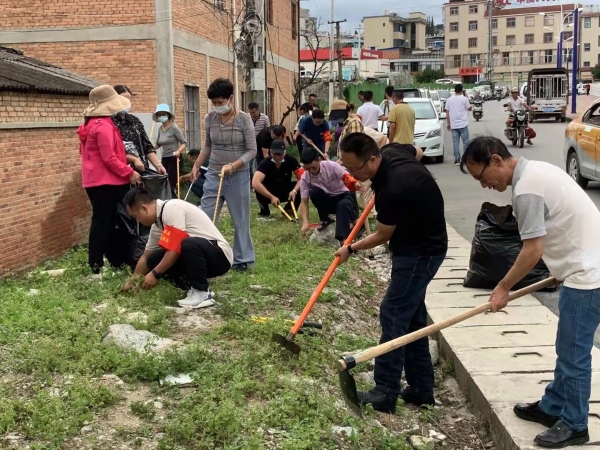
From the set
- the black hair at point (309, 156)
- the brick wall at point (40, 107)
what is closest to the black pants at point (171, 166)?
the brick wall at point (40, 107)

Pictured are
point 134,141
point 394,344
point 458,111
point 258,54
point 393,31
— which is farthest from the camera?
point 393,31

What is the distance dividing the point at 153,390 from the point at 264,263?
3.17 metres

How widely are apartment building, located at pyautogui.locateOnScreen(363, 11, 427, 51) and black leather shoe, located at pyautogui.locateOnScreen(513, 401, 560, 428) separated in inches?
3991

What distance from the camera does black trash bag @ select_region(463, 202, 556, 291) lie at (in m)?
6.05

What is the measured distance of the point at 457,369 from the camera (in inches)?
191

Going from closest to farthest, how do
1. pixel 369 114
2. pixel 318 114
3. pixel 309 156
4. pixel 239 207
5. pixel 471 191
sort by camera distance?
pixel 239 207 < pixel 309 156 < pixel 318 114 < pixel 471 191 < pixel 369 114

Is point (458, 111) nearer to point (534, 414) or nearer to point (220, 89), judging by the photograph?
point (220, 89)

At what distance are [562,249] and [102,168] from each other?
4.30m

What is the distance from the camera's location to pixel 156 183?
23.0 feet

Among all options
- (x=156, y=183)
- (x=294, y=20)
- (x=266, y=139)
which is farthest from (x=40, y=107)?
(x=294, y=20)

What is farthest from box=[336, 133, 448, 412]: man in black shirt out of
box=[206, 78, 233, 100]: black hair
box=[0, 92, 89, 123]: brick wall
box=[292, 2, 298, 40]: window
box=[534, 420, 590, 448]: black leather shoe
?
box=[292, 2, 298, 40]: window

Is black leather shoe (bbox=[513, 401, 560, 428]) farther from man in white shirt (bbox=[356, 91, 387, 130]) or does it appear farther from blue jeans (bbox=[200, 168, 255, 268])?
man in white shirt (bbox=[356, 91, 387, 130])

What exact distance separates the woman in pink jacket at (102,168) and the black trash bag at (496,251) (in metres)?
3.18

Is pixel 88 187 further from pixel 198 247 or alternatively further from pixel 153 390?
pixel 153 390
